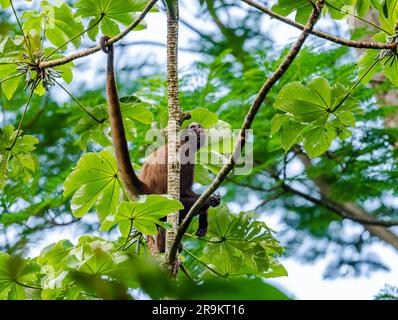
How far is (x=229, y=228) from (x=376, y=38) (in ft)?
4.57

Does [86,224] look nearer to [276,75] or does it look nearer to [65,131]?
[65,131]

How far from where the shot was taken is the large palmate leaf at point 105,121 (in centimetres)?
368

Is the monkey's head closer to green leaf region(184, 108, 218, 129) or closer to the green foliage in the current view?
green leaf region(184, 108, 218, 129)

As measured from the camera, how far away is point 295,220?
8430 millimetres

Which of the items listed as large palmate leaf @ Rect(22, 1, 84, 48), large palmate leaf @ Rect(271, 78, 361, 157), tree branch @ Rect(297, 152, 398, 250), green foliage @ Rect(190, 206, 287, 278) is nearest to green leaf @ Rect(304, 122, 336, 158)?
large palmate leaf @ Rect(271, 78, 361, 157)

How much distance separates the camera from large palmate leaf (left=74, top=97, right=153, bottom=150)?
12.1 feet

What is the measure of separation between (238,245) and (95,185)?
37.3 inches

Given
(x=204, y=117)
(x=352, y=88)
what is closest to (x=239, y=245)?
(x=204, y=117)

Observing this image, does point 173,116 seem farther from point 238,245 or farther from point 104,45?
point 238,245

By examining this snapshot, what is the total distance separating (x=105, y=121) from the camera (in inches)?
149

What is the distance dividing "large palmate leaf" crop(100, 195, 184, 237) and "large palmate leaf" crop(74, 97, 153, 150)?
44.3 inches

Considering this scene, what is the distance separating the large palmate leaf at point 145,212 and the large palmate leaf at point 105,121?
1.12 meters

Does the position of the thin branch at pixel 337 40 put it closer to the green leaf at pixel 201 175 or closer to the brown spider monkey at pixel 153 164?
the brown spider monkey at pixel 153 164

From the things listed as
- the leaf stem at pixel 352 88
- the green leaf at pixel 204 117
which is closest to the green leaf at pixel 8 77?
the green leaf at pixel 204 117
